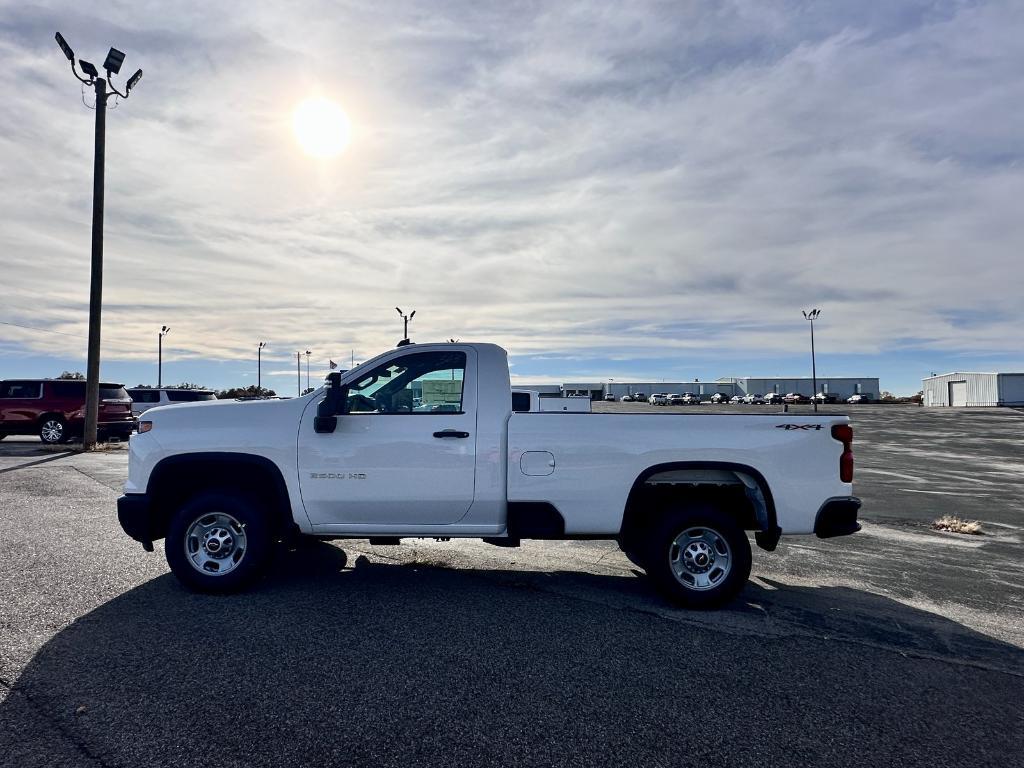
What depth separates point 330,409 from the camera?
17.3 feet

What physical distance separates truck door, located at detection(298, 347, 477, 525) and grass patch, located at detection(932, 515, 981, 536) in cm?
688

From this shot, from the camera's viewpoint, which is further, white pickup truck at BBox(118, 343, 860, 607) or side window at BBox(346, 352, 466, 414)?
side window at BBox(346, 352, 466, 414)

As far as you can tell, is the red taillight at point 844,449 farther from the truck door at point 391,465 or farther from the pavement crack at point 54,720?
the pavement crack at point 54,720

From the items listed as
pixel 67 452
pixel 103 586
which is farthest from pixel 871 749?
pixel 67 452

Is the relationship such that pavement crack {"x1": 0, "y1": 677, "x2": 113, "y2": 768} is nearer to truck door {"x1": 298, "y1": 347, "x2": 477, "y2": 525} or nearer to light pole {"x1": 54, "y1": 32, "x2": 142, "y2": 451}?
truck door {"x1": 298, "y1": 347, "x2": 477, "y2": 525}

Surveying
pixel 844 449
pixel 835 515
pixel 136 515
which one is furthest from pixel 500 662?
pixel 136 515

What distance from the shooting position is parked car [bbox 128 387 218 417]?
22891 mm

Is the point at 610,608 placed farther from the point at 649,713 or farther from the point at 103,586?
the point at 103,586

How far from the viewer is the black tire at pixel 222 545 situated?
5359 mm

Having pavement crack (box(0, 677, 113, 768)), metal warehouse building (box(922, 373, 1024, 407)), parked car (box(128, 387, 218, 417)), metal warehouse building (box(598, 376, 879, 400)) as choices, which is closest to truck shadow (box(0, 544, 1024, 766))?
pavement crack (box(0, 677, 113, 768))

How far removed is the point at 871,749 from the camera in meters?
3.16

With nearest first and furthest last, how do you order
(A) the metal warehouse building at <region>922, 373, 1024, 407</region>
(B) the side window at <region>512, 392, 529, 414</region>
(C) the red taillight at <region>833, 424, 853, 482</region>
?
1. (C) the red taillight at <region>833, 424, 853, 482</region>
2. (B) the side window at <region>512, 392, 529, 414</region>
3. (A) the metal warehouse building at <region>922, 373, 1024, 407</region>

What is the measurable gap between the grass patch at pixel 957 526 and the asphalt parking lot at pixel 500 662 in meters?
1.21

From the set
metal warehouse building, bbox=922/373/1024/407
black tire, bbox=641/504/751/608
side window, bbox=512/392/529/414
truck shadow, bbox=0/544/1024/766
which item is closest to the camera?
truck shadow, bbox=0/544/1024/766
